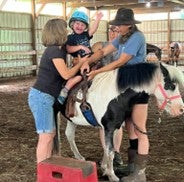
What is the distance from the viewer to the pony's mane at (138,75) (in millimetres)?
3180

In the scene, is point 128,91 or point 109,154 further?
point 109,154

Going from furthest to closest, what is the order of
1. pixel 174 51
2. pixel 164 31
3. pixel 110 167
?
pixel 164 31
pixel 174 51
pixel 110 167

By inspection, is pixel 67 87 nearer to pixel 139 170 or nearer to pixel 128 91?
pixel 128 91

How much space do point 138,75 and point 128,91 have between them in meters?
0.16

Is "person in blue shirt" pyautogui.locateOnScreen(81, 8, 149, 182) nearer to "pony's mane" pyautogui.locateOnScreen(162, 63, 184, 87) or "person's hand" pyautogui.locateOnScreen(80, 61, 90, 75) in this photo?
"person's hand" pyautogui.locateOnScreen(80, 61, 90, 75)

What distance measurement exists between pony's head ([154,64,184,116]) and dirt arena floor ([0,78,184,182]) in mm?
752

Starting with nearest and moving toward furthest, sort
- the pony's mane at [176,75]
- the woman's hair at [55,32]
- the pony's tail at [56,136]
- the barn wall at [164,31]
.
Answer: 1. the woman's hair at [55,32]
2. the pony's mane at [176,75]
3. the pony's tail at [56,136]
4. the barn wall at [164,31]

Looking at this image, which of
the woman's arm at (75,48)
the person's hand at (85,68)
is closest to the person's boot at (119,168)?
the person's hand at (85,68)

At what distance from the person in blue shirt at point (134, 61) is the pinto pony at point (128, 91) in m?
0.07

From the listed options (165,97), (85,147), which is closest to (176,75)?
(165,97)

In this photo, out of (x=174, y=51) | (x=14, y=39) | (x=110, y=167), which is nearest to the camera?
(x=110, y=167)

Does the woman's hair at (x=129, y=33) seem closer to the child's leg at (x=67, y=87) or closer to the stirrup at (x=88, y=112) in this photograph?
the child's leg at (x=67, y=87)

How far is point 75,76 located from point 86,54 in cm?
26

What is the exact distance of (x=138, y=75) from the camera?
3182 millimetres
